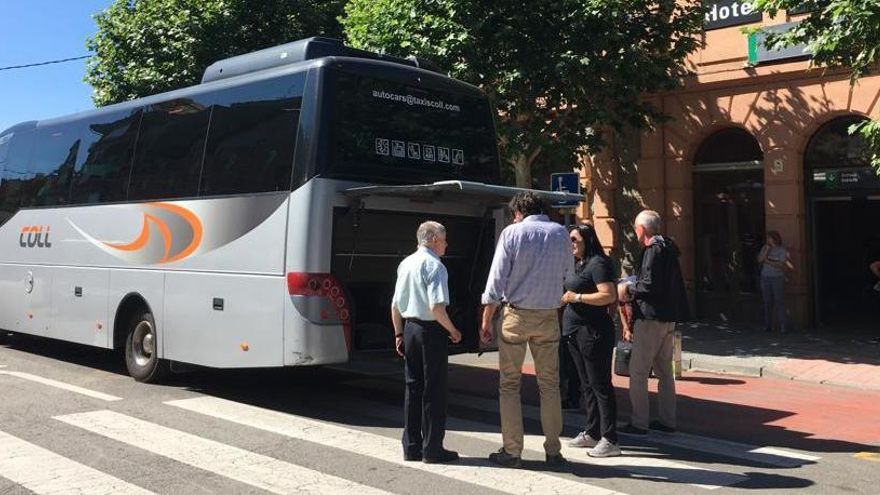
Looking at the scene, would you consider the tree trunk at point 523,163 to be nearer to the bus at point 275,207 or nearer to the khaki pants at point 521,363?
the bus at point 275,207

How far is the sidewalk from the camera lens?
33.4 ft

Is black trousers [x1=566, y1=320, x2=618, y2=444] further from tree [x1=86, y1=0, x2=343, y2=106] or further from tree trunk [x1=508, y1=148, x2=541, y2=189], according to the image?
tree [x1=86, y1=0, x2=343, y2=106]

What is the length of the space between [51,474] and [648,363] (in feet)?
15.9

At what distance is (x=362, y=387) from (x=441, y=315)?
12.9ft

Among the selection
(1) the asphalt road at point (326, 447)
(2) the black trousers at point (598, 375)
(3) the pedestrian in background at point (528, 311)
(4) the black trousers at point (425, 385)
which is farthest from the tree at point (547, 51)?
(4) the black trousers at point (425, 385)

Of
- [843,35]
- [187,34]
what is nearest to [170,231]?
[843,35]

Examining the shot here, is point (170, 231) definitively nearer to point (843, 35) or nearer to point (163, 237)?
point (163, 237)

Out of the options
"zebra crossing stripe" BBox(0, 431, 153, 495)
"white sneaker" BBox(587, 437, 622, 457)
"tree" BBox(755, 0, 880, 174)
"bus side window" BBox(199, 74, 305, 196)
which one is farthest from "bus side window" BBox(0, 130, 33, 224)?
"tree" BBox(755, 0, 880, 174)

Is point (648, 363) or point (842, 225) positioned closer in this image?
point (648, 363)

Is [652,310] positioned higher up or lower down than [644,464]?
higher up

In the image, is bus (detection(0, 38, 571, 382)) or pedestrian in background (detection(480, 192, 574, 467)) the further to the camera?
bus (detection(0, 38, 571, 382))

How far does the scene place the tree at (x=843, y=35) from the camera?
26.9ft

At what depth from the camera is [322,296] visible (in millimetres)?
7105

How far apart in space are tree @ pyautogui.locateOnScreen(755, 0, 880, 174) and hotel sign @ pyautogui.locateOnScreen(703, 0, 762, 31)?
15.5ft
